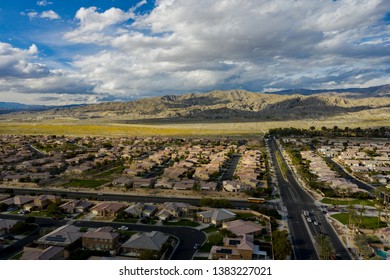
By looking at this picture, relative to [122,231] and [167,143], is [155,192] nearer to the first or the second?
[122,231]

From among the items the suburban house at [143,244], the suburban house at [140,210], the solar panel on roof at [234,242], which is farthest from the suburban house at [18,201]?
the solar panel on roof at [234,242]

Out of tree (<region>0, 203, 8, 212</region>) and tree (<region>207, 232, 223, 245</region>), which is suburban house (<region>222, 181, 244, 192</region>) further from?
tree (<region>0, 203, 8, 212</region>)

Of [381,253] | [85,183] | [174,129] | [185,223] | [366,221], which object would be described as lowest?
[381,253]

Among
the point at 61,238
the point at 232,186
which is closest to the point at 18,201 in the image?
the point at 61,238

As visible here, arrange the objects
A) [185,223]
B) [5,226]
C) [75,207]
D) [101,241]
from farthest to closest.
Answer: [75,207], [185,223], [5,226], [101,241]

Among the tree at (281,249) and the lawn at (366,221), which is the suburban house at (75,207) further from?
the lawn at (366,221)

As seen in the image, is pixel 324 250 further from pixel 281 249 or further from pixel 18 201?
pixel 18 201

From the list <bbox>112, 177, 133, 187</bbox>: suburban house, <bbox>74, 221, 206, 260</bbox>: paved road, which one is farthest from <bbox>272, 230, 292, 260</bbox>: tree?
<bbox>112, 177, 133, 187</bbox>: suburban house
